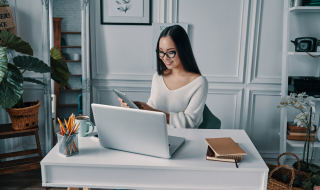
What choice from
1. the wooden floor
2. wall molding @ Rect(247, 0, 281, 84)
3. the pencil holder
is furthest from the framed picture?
the pencil holder

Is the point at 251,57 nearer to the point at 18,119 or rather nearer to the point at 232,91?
the point at 232,91

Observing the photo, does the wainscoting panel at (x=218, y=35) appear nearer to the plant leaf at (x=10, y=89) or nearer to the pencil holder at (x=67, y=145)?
the plant leaf at (x=10, y=89)

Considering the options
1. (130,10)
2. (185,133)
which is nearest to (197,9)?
(130,10)

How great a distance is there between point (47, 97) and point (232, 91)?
6.68 ft

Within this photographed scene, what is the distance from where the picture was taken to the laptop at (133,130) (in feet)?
2.93

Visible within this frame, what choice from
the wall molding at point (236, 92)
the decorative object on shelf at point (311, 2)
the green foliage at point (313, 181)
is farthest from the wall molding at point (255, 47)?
the green foliage at point (313, 181)

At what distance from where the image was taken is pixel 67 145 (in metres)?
0.99

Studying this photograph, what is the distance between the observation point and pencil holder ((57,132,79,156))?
994 millimetres

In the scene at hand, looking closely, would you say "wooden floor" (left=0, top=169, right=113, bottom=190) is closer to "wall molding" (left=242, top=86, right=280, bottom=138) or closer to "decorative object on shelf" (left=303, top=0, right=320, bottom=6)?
"wall molding" (left=242, top=86, right=280, bottom=138)

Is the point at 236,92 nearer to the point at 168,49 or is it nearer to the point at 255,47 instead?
the point at 255,47

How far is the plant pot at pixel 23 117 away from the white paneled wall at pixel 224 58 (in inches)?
29.5

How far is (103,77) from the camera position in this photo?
275cm

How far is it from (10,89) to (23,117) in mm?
367

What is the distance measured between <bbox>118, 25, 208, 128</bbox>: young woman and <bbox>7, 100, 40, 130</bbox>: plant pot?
1.17 m
